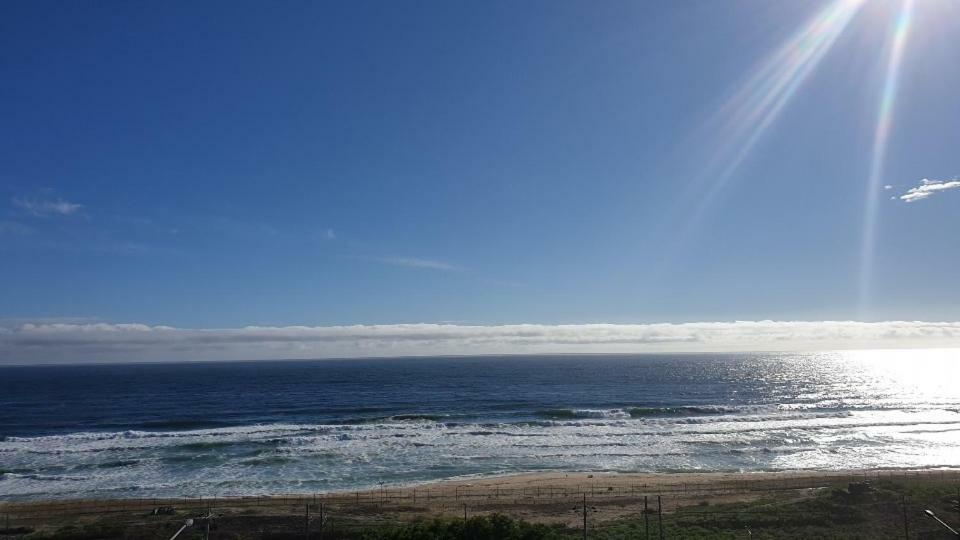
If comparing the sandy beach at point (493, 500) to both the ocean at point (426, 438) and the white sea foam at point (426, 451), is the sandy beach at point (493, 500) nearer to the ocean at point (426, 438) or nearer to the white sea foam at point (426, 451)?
the ocean at point (426, 438)

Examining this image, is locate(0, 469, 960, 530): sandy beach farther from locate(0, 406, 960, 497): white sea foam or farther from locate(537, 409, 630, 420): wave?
locate(537, 409, 630, 420): wave

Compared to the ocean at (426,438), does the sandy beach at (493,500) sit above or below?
above

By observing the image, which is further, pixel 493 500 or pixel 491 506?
pixel 493 500

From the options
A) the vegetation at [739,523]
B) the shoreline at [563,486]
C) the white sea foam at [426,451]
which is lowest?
the white sea foam at [426,451]

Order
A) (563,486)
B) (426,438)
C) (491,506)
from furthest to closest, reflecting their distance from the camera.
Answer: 1. (426,438)
2. (563,486)
3. (491,506)

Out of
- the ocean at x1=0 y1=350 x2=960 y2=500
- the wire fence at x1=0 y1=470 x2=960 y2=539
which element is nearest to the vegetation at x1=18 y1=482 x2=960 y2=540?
the wire fence at x1=0 y1=470 x2=960 y2=539

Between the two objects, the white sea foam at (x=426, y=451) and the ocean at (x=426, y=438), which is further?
the ocean at (x=426, y=438)

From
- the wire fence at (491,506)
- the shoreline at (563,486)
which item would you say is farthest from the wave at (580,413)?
the wire fence at (491,506)

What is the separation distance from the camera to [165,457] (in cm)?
4659

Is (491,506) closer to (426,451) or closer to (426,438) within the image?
(426,451)

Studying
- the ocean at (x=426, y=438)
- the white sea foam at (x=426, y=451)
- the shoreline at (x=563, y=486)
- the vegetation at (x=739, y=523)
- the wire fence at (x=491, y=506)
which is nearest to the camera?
the vegetation at (x=739, y=523)

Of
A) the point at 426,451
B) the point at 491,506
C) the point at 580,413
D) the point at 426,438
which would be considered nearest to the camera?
the point at 491,506

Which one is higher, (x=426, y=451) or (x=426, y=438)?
(x=426, y=451)

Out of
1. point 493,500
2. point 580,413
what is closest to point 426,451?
point 493,500
